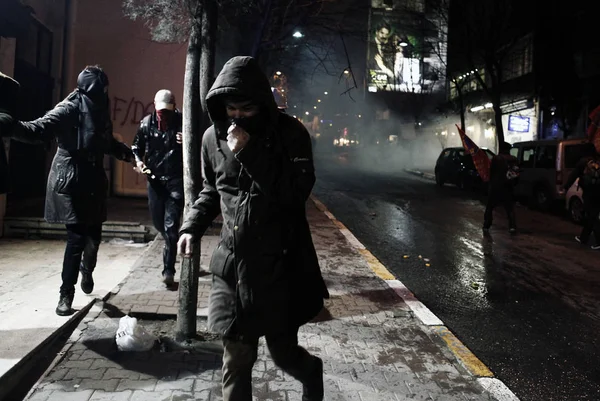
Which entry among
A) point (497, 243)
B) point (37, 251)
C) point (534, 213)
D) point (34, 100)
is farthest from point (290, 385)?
point (534, 213)

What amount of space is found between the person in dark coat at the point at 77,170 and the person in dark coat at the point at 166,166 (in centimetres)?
89

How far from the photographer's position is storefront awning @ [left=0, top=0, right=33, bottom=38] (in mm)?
6539

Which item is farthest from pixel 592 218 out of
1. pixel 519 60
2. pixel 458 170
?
pixel 519 60

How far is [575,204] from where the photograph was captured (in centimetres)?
1138

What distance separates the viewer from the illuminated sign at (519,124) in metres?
24.6

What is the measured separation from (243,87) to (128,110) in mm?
8875

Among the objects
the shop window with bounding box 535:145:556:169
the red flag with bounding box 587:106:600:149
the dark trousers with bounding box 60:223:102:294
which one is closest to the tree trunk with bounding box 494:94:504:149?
the shop window with bounding box 535:145:556:169

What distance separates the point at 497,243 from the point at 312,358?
7.18m

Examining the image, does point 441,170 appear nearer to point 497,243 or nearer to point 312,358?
point 497,243

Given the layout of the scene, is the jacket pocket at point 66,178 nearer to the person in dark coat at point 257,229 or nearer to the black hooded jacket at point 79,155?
the black hooded jacket at point 79,155

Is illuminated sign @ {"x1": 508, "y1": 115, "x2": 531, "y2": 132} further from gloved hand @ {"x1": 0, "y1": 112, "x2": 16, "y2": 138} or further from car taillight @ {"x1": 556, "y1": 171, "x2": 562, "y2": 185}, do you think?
gloved hand @ {"x1": 0, "y1": 112, "x2": 16, "y2": 138}

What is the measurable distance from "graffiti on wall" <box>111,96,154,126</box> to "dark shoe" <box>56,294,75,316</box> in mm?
6874

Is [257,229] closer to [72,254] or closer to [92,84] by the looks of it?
[72,254]

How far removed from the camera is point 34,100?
895cm
